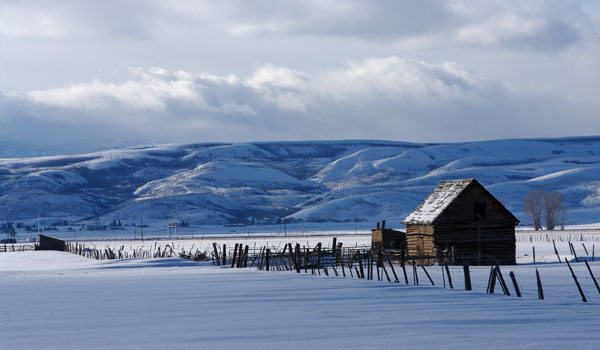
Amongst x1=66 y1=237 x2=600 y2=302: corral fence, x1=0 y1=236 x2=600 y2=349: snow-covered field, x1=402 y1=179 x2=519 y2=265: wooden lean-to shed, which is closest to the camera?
x1=0 y1=236 x2=600 y2=349: snow-covered field

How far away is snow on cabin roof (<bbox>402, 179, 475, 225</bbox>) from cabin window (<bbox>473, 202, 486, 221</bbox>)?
1.34 meters

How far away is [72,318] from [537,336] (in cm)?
951

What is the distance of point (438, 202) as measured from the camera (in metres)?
45.0

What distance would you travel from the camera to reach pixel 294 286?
24.4 m

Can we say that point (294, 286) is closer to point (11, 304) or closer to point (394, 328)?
point (11, 304)

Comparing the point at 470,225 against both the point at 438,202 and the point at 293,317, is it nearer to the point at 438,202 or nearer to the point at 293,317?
the point at 438,202

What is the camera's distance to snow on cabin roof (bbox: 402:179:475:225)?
43.8m

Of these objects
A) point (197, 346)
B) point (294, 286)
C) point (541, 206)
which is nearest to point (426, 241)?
point (294, 286)

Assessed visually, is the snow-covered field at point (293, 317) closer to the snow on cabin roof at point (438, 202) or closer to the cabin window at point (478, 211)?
the snow on cabin roof at point (438, 202)

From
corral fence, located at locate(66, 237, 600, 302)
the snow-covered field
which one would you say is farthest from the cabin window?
the snow-covered field

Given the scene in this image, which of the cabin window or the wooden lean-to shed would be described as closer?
the wooden lean-to shed

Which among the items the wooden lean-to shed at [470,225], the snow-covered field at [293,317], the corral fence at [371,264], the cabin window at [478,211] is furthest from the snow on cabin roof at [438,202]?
the snow-covered field at [293,317]

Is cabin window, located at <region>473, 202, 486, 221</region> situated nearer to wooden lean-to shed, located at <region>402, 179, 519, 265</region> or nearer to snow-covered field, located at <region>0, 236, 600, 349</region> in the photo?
wooden lean-to shed, located at <region>402, 179, 519, 265</region>

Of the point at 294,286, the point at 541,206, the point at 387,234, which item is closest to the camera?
the point at 294,286
